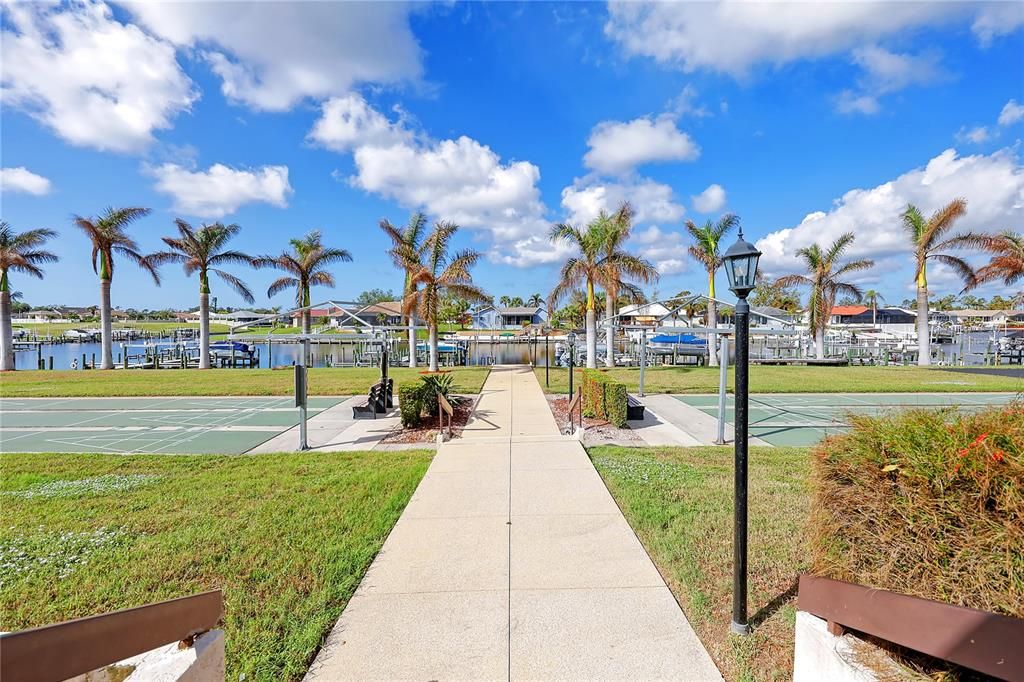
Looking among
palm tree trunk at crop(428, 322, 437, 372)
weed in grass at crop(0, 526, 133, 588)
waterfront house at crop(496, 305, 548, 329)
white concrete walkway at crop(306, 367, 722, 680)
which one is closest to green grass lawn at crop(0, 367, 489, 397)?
palm tree trunk at crop(428, 322, 437, 372)

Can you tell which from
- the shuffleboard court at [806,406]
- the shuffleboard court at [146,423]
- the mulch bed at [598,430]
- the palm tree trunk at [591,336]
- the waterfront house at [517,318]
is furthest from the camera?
the waterfront house at [517,318]

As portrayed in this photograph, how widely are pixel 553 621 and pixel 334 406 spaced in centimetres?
1164

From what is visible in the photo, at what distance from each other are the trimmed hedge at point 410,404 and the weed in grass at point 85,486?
4.55m

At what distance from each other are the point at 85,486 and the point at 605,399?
973cm

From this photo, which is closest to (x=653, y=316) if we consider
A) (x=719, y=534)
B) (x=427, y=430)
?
(x=427, y=430)

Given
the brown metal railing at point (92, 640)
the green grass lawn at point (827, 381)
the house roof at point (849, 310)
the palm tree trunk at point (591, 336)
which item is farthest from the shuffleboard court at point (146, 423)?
the house roof at point (849, 310)

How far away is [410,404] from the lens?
1031cm

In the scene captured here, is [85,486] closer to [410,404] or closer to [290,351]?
[410,404]

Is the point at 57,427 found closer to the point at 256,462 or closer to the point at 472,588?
the point at 256,462

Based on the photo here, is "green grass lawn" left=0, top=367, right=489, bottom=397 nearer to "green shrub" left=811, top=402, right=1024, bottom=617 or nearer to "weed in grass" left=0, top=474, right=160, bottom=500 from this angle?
"weed in grass" left=0, top=474, right=160, bottom=500

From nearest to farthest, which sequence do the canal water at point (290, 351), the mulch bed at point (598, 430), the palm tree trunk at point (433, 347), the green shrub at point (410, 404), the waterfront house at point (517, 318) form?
1. the mulch bed at point (598, 430)
2. the green shrub at point (410, 404)
3. the palm tree trunk at point (433, 347)
4. the canal water at point (290, 351)
5. the waterfront house at point (517, 318)

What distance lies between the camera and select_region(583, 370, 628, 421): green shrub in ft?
34.0

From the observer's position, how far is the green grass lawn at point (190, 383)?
15914 millimetres

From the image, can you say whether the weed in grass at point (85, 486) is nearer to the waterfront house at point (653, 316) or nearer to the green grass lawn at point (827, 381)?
the green grass lawn at point (827, 381)
